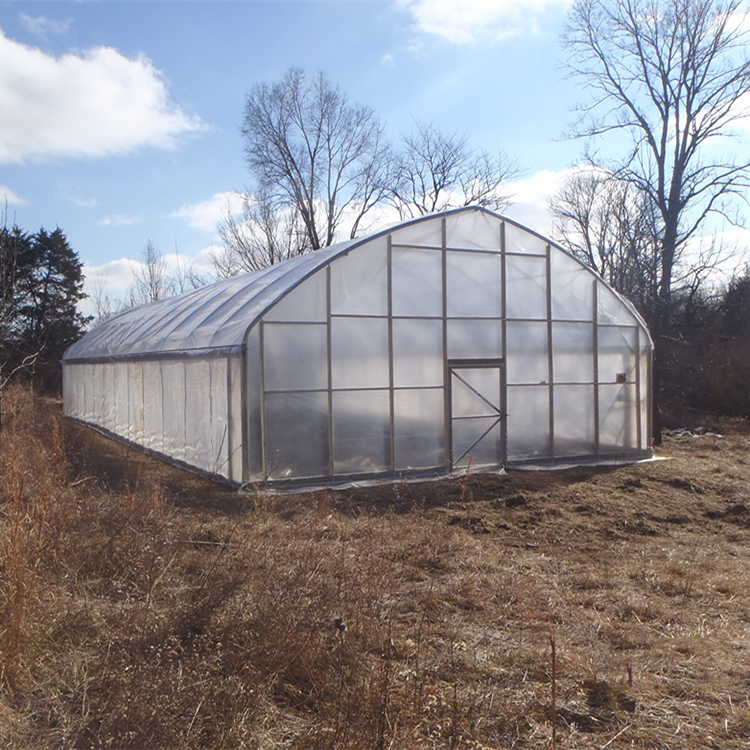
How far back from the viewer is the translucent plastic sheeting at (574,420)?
12.3m

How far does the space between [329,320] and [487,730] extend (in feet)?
24.5

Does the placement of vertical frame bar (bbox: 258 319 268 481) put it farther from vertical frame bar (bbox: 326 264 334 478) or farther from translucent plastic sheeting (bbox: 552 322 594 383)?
translucent plastic sheeting (bbox: 552 322 594 383)

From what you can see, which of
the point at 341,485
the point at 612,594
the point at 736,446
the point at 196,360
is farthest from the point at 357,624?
the point at 736,446

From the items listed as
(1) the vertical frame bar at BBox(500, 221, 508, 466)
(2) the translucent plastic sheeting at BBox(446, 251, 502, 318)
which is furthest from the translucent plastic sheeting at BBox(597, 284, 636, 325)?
(2) the translucent plastic sheeting at BBox(446, 251, 502, 318)

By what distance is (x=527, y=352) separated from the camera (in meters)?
12.1

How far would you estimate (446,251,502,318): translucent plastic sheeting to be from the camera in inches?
454

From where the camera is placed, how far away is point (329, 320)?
1044 centimetres

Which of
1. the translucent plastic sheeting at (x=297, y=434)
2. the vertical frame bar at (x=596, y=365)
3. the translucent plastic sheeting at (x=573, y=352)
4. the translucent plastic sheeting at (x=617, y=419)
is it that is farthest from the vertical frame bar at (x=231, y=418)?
the translucent plastic sheeting at (x=617, y=419)

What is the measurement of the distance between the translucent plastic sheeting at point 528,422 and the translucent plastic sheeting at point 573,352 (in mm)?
446

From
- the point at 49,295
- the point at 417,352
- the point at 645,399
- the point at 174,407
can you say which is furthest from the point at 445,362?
the point at 49,295

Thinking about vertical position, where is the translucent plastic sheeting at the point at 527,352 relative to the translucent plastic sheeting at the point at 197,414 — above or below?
above

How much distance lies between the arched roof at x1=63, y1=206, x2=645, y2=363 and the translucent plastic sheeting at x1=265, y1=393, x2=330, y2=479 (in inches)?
38.1

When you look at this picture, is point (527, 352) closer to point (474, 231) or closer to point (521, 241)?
point (521, 241)

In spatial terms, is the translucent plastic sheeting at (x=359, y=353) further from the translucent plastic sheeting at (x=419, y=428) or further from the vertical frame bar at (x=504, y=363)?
the vertical frame bar at (x=504, y=363)
